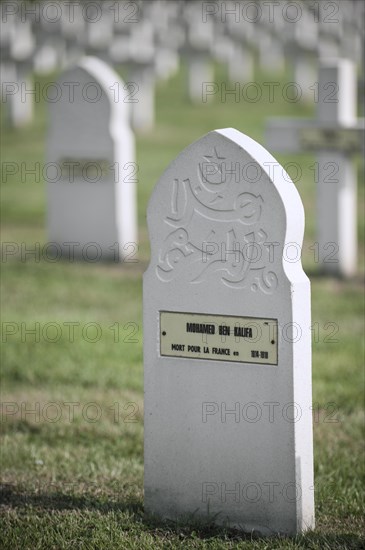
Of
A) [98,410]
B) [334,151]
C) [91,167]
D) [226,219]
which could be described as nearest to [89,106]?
[91,167]

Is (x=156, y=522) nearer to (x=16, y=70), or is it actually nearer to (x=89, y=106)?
(x=89, y=106)

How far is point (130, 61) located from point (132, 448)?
15690 mm

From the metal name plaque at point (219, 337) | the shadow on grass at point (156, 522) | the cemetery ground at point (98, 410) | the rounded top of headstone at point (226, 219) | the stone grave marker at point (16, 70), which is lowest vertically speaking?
the shadow on grass at point (156, 522)

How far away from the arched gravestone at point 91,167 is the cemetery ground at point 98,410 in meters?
0.36

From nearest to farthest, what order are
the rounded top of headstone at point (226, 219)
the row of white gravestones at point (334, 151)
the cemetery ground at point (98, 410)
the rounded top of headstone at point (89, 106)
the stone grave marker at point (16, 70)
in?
the rounded top of headstone at point (226, 219) → the cemetery ground at point (98, 410) → the row of white gravestones at point (334, 151) → the rounded top of headstone at point (89, 106) → the stone grave marker at point (16, 70)

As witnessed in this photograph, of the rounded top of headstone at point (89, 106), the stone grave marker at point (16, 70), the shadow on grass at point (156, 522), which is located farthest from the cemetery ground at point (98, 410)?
the stone grave marker at point (16, 70)

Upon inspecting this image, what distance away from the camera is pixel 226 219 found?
4586 millimetres

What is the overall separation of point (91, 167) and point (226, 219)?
6.88 meters

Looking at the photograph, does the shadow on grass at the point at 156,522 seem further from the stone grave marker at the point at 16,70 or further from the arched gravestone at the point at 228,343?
the stone grave marker at the point at 16,70

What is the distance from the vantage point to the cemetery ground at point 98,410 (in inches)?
187

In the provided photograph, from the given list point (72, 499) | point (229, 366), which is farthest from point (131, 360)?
point (229, 366)

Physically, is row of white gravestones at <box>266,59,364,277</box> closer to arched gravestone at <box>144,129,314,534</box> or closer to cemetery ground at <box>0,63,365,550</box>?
cemetery ground at <box>0,63,365,550</box>

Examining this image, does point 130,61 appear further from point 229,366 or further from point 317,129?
point 229,366

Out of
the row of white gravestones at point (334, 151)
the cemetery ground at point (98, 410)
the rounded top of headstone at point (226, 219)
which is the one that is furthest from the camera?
the row of white gravestones at point (334, 151)
